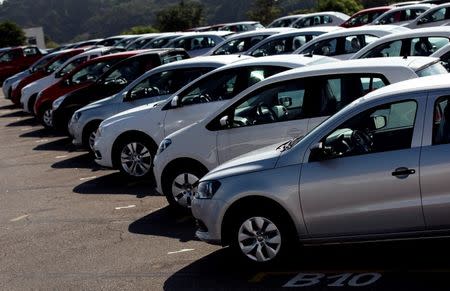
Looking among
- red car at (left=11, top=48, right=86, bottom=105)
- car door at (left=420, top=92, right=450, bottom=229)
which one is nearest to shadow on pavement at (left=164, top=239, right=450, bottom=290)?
car door at (left=420, top=92, right=450, bottom=229)

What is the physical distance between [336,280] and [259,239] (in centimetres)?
81

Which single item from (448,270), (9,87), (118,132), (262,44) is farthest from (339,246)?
(9,87)

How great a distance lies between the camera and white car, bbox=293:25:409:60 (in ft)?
57.3

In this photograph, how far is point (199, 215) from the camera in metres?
7.96

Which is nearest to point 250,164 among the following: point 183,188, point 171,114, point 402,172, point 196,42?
point 402,172

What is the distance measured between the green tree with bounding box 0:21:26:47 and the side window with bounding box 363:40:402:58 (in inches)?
1879

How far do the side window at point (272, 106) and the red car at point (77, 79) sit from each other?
8.63m

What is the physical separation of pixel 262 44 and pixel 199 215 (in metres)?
12.6

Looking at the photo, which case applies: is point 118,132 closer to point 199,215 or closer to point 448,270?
point 199,215

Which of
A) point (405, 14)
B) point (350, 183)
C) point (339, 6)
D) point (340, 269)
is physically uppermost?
point (339, 6)

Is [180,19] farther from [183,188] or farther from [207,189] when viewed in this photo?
[207,189]

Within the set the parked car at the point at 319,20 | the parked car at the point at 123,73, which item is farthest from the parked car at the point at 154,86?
the parked car at the point at 319,20

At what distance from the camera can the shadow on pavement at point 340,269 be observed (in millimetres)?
7043

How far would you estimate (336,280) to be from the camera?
7230 millimetres
